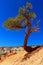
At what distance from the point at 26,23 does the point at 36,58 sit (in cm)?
624

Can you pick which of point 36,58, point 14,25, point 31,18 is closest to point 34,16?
point 31,18

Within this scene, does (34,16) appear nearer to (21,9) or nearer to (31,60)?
(21,9)

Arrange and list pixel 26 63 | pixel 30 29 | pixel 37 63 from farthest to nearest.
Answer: pixel 30 29 → pixel 26 63 → pixel 37 63

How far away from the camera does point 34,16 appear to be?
3127cm

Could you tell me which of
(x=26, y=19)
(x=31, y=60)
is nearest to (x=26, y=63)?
(x=31, y=60)

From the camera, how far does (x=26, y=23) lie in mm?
31047

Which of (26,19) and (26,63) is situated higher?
(26,19)

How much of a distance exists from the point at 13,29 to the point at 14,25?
98 centimetres

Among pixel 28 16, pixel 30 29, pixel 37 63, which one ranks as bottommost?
pixel 37 63

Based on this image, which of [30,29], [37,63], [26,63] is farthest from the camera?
[30,29]

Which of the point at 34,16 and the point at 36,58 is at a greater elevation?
the point at 34,16

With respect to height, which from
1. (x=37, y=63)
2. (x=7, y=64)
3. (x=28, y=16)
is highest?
(x=28, y=16)

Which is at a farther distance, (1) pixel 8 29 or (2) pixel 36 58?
(1) pixel 8 29

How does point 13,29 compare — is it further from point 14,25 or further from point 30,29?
point 30,29
